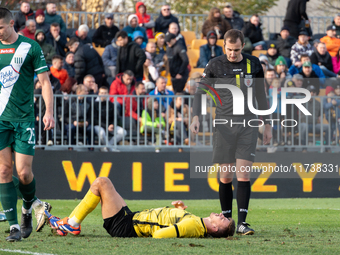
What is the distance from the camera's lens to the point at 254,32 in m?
18.0

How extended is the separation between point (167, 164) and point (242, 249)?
6.95m

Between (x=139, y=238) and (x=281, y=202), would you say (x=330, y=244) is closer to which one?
(x=139, y=238)

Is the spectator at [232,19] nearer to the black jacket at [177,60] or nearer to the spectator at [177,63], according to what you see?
the spectator at [177,63]

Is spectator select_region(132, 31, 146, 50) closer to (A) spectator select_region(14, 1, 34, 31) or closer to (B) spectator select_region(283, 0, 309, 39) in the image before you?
(A) spectator select_region(14, 1, 34, 31)

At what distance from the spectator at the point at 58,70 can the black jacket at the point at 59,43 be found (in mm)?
1767

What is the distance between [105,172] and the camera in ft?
39.7

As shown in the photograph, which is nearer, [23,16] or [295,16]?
[23,16]

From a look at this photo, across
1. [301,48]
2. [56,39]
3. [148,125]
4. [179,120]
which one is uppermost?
[56,39]

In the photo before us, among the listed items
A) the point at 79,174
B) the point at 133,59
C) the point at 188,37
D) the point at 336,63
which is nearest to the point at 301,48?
the point at 336,63

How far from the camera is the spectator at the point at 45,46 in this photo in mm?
14531

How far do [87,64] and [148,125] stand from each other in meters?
3.09

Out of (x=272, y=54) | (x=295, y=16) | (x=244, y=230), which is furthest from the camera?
(x=295, y=16)

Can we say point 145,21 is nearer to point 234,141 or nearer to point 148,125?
point 148,125

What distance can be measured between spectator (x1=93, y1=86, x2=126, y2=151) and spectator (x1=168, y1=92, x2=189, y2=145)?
3.56 ft
